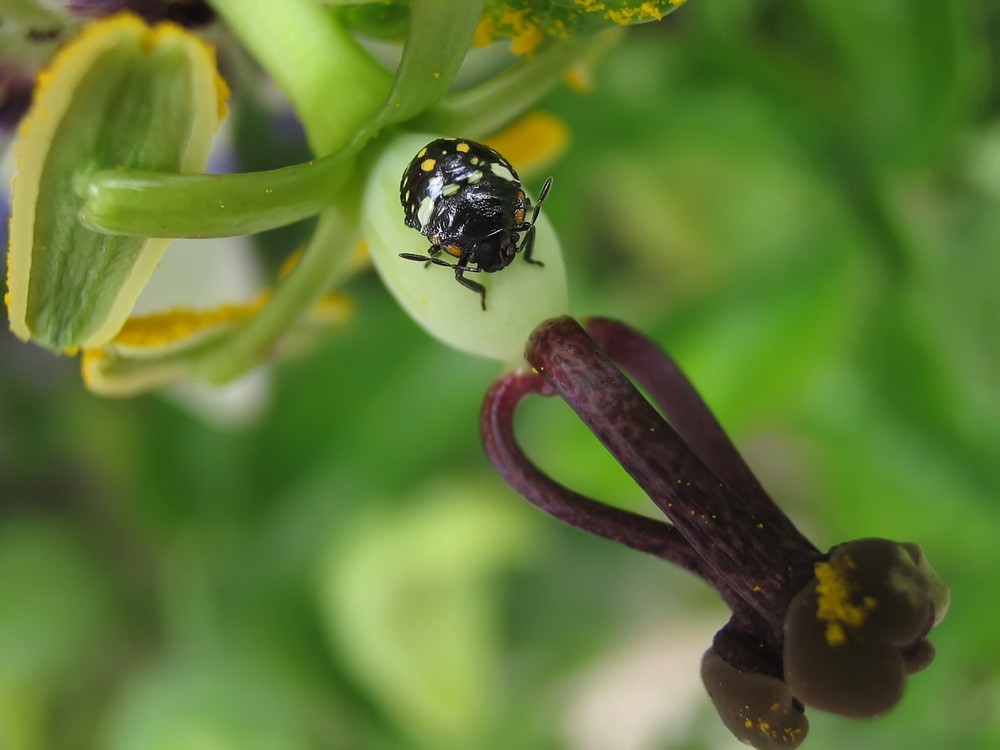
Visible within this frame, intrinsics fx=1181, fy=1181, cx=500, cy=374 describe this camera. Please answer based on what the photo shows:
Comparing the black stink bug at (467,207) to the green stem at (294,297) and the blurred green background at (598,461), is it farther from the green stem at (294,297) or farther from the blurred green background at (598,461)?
the blurred green background at (598,461)

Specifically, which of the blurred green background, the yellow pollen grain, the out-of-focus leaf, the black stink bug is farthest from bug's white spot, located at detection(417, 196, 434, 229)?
the out-of-focus leaf

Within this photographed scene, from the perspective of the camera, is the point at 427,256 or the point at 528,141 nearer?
the point at 427,256

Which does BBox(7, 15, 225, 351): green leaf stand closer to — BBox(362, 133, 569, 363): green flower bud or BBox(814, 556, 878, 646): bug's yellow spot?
BBox(362, 133, 569, 363): green flower bud

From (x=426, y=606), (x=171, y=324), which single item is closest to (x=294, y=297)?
(x=171, y=324)

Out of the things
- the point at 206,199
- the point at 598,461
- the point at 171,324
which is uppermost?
the point at 206,199

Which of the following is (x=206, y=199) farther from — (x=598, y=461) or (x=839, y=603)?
(x=598, y=461)

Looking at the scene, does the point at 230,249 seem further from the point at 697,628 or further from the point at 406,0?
the point at 697,628

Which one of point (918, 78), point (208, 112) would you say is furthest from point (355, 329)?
point (208, 112)

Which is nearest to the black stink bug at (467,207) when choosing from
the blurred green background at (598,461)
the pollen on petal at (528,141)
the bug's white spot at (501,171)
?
the bug's white spot at (501,171)
